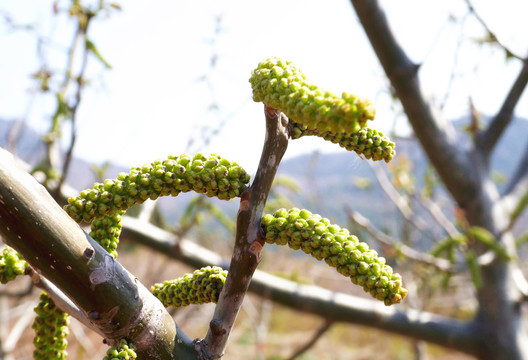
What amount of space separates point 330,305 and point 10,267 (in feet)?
7.16

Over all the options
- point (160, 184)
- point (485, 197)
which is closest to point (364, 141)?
point (160, 184)

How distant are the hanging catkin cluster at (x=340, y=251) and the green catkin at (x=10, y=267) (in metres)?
0.38

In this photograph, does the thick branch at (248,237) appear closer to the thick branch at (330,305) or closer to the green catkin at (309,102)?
the green catkin at (309,102)

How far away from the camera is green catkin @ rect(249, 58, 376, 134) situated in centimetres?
47

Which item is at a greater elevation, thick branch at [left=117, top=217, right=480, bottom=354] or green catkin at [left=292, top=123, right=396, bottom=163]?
green catkin at [left=292, top=123, right=396, bottom=163]

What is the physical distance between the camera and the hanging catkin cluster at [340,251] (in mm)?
611

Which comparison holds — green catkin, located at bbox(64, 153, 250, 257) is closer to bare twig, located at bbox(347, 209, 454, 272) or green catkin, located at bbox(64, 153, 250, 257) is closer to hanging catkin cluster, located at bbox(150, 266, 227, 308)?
hanging catkin cluster, located at bbox(150, 266, 227, 308)

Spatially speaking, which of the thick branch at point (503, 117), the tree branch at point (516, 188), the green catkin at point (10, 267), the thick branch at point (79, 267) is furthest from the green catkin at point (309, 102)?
the tree branch at point (516, 188)

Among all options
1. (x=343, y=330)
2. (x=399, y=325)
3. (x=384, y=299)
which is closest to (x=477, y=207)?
(x=399, y=325)

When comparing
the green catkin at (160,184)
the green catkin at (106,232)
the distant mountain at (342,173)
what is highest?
the green catkin at (160,184)

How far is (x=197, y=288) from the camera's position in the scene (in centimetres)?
72

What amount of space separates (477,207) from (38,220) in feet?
9.26

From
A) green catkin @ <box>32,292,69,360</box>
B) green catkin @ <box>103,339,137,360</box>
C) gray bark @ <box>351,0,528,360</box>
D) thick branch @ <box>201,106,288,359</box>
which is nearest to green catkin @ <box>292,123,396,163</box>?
thick branch @ <box>201,106,288,359</box>

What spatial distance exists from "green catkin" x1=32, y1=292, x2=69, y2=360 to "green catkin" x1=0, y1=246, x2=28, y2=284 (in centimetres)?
7
